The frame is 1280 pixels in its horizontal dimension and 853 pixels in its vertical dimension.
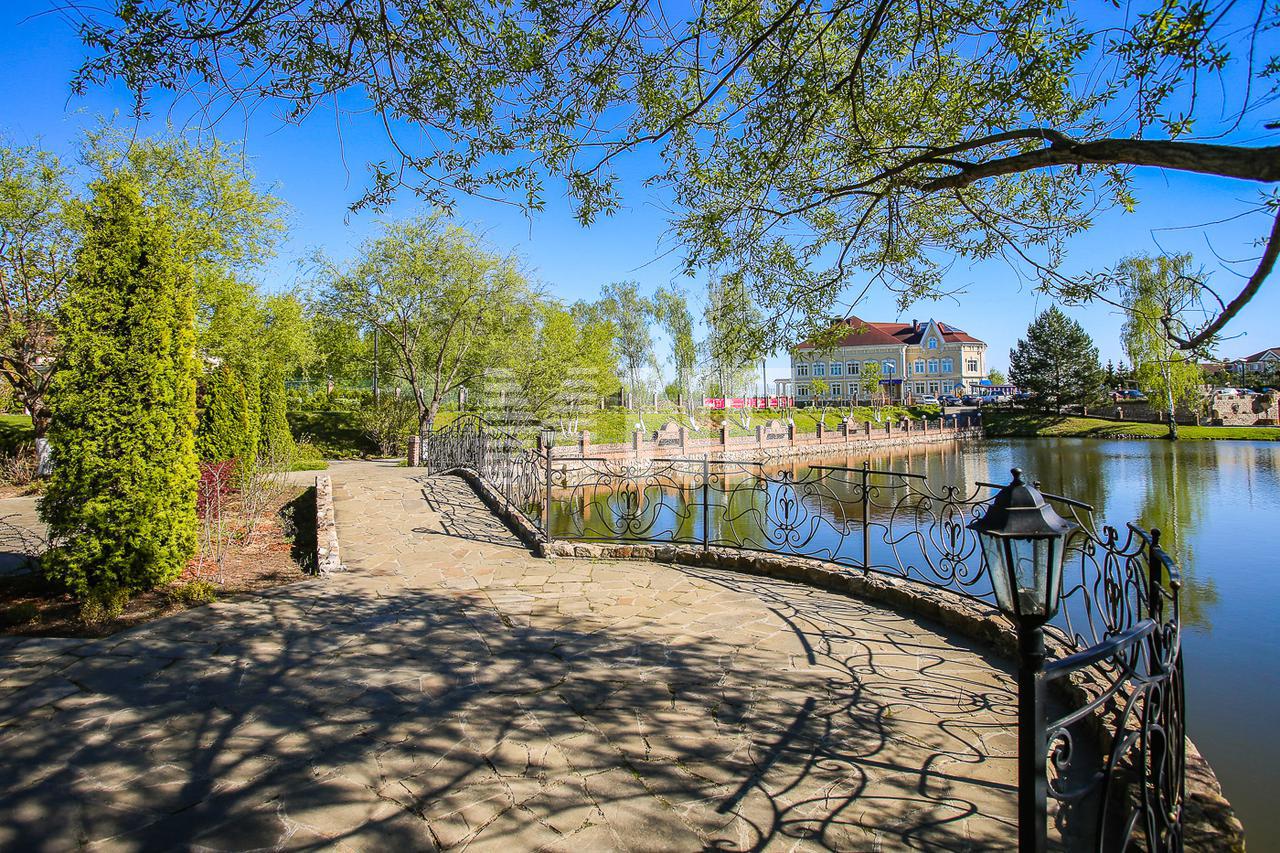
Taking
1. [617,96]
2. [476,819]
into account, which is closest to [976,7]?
[617,96]

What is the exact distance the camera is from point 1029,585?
183 centimetres

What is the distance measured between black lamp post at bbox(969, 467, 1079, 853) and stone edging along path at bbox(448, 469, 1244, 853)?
4.47 ft

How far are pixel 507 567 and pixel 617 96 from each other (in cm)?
492

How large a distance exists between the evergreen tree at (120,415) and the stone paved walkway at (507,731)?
1.00 metres

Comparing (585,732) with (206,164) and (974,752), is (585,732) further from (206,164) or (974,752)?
(206,164)

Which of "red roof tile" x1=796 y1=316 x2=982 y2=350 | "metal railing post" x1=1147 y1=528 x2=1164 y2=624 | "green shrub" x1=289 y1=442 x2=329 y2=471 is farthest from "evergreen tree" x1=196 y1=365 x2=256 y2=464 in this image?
"red roof tile" x1=796 y1=316 x2=982 y2=350

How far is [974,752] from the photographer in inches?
119

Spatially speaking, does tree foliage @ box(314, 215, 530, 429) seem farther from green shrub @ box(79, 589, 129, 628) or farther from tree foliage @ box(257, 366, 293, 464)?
green shrub @ box(79, 589, 129, 628)

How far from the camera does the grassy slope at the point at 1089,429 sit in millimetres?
39625

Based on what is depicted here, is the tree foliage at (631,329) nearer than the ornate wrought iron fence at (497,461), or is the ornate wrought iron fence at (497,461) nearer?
the ornate wrought iron fence at (497,461)

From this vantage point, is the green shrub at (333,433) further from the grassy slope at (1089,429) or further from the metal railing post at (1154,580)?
the grassy slope at (1089,429)

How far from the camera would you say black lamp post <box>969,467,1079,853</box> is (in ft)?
5.06

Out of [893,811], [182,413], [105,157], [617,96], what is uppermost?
[105,157]

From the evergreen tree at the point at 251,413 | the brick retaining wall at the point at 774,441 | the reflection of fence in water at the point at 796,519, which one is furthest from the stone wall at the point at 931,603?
the brick retaining wall at the point at 774,441
